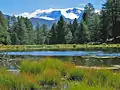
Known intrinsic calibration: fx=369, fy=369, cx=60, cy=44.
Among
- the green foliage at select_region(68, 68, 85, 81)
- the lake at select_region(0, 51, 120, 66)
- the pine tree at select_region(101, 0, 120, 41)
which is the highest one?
the pine tree at select_region(101, 0, 120, 41)

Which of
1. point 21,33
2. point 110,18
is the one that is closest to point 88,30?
point 110,18

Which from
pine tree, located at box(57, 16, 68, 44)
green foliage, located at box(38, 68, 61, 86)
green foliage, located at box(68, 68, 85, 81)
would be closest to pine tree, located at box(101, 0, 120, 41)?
pine tree, located at box(57, 16, 68, 44)

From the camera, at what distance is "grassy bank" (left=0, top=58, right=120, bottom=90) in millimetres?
12305

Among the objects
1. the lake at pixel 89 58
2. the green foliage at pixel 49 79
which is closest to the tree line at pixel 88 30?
the lake at pixel 89 58

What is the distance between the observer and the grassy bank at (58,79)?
12305 mm

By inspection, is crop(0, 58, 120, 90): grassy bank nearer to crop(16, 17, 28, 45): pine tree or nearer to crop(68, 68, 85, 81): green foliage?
crop(68, 68, 85, 81): green foliage

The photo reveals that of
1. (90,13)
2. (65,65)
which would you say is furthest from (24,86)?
(90,13)

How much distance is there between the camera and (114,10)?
94250 mm

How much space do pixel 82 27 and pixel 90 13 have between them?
21.3 meters

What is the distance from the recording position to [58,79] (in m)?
14.6

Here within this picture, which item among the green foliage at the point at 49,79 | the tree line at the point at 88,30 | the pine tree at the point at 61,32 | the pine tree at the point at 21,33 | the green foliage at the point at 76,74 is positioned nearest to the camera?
the green foliage at the point at 49,79

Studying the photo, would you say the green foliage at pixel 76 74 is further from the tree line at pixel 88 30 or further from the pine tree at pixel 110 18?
the pine tree at pixel 110 18

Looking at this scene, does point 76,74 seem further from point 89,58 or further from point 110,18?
point 110,18

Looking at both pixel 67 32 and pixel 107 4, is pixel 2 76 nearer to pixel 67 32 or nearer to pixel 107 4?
pixel 107 4
